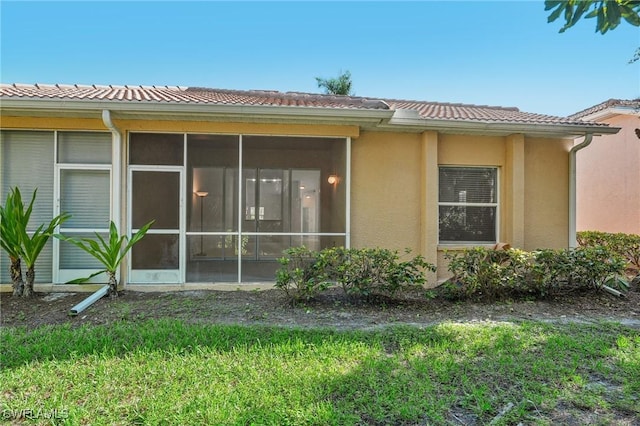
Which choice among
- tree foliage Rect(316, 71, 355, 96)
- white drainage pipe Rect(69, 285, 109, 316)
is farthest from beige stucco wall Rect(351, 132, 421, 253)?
tree foliage Rect(316, 71, 355, 96)

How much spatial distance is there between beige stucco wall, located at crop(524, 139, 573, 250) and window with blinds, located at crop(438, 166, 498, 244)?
2.41 feet

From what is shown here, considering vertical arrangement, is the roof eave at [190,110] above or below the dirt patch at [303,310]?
above

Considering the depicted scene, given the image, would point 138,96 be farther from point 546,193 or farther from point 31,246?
point 546,193

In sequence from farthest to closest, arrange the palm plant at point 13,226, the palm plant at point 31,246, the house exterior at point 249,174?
the house exterior at point 249,174, the palm plant at point 31,246, the palm plant at point 13,226

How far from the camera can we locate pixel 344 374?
3273 mm

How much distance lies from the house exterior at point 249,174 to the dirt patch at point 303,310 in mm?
939

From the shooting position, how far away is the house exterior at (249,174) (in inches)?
265

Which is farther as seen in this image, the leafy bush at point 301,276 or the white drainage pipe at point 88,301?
the leafy bush at point 301,276

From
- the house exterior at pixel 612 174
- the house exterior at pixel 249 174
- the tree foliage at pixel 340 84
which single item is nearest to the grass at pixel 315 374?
the house exterior at pixel 249 174

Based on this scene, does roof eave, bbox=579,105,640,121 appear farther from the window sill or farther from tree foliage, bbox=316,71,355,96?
tree foliage, bbox=316,71,355,96

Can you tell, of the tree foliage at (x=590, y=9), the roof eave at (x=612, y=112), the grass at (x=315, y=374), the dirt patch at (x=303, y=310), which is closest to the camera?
the grass at (x=315, y=374)

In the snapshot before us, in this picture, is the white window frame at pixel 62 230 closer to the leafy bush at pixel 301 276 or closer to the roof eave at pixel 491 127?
the leafy bush at pixel 301 276

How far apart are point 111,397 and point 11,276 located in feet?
17.1

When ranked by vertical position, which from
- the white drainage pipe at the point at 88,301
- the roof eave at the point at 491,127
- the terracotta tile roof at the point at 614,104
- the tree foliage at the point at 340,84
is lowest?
the white drainage pipe at the point at 88,301
